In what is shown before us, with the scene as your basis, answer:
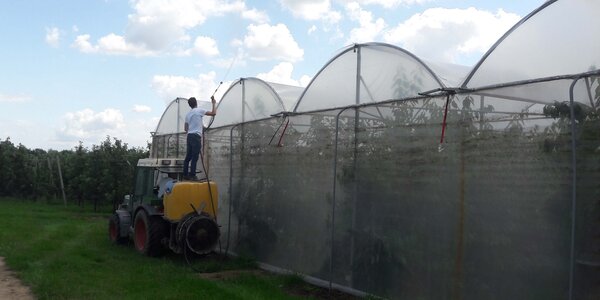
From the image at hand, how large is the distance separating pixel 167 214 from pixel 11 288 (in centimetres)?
304

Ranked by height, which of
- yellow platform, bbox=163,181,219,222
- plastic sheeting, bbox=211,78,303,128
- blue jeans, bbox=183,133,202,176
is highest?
plastic sheeting, bbox=211,78,303,128

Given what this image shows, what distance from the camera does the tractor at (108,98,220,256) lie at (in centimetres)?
1077

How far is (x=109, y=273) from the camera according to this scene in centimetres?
1004

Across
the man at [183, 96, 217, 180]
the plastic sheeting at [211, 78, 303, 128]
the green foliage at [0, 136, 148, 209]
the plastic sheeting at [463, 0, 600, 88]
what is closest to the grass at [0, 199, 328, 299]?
the man at [183, 96, 217, 180]

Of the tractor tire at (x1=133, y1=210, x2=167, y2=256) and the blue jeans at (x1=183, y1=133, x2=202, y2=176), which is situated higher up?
the blue jeans at (x1=183, y1=133, x2=202, y2=176)

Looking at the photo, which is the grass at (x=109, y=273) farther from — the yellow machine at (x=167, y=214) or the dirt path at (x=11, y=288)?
the yellow machine at (x=167, y=214)

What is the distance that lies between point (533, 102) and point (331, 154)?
3.59 m

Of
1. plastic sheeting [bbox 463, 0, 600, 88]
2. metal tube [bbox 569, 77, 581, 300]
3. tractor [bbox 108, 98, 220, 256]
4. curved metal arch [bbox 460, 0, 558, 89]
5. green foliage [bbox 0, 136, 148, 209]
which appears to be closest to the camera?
metal tube [bbox 569, 77, 581, 300]

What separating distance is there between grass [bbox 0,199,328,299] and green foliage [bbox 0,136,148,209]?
6593 millimetres

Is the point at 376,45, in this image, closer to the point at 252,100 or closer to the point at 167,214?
the point at 252,100

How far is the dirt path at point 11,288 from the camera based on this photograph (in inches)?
331

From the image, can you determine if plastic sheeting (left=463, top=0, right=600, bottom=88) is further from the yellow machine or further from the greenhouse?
the yellow machine

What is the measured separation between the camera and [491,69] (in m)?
6.77

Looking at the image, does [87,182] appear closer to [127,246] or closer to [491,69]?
[127,246]
